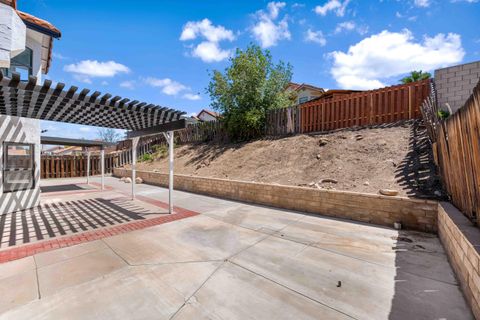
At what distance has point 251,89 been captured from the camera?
40.7ft

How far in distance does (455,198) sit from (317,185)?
10.3 feet

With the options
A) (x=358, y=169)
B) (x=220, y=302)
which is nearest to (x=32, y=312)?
(x=220, y=302)

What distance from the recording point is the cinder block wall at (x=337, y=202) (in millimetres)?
4590

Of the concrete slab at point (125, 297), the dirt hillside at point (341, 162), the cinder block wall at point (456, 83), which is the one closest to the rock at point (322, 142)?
the dirt hillside at point (341, 162)

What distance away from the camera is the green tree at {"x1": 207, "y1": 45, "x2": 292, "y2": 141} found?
1220 cm

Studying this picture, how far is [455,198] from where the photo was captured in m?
3.81

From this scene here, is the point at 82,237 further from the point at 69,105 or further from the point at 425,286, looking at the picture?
the point at 425,286

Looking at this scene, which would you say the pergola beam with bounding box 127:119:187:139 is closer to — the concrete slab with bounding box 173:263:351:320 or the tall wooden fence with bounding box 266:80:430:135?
the concrete slab with bounding box 173:263:351:320

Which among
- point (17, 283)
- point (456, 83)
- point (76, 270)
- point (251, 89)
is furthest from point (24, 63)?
point (456, 83)

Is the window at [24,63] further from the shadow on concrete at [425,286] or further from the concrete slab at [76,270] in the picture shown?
the shadow on concrete at [425,286]

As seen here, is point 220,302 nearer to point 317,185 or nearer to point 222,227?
point 222,227

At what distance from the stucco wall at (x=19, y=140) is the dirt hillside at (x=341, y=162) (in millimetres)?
5868

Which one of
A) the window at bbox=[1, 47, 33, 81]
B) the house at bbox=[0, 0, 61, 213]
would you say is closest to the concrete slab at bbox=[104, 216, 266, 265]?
the house at bbox=[0, 0, 61, 213]

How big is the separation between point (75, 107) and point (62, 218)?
2965 mm
